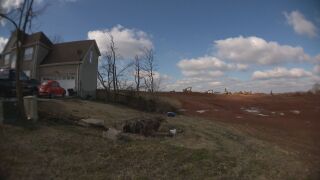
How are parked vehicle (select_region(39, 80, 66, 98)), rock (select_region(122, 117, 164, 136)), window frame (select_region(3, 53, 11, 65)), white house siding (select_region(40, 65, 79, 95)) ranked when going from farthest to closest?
1. window frame (select_region(3, 53, 11, 65))
2. white house siding (select_region(40, 65, 79, 95))
3. parked vehicle (select_region(39, 80, 66, 98))
4. rock (select_region(122, 117, 164, 136))

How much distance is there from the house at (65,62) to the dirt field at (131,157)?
2077cm

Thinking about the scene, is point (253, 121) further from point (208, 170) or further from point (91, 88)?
point (91, 88)

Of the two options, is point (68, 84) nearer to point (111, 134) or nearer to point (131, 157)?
point (111, 134)

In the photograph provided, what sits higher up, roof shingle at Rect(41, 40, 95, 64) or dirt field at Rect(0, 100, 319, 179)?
roof shingle at Rect(41, 40, 95, 64)

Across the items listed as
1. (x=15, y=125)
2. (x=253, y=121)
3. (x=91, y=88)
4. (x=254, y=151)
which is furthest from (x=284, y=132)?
(x=91, y=88)

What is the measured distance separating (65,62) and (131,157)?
26.2 m

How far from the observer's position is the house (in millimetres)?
36594

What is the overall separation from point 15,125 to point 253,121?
50.3 feet

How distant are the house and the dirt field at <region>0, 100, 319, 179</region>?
2077 centimetres

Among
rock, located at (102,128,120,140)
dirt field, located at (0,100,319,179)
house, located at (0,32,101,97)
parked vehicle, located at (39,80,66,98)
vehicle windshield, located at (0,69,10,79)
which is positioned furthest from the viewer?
house, located at (0,32,101,97)

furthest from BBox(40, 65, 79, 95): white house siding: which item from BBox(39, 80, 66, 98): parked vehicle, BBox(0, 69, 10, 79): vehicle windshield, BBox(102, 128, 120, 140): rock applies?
BBox(102, 128, 120, 140): rock

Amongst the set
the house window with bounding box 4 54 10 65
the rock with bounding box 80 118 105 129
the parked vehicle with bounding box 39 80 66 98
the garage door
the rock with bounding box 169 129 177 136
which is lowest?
the rock with bounding box 169 129 177 136

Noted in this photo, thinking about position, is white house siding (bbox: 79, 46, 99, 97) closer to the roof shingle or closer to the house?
the house

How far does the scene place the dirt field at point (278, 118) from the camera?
1805cm
